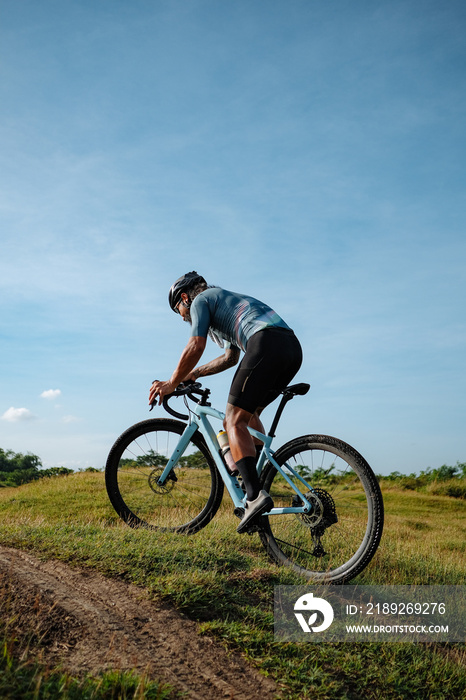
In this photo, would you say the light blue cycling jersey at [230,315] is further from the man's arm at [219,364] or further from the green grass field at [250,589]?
the green grass field at [250,589]

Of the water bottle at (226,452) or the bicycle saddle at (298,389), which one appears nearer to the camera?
the bicycle saddle at (298,389)

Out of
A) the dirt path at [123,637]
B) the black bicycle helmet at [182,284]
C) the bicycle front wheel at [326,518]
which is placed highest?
the black bicycle helmet at [182,284]

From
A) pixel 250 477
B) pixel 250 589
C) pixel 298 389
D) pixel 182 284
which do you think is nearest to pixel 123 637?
pixel 250 589

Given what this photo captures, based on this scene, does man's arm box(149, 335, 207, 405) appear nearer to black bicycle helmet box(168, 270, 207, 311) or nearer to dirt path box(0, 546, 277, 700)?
black bicycle helmet box(168, 270, 207, 311)

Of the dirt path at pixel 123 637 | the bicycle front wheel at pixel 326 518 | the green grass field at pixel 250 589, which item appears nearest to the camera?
the dirt path at pixel 123 637

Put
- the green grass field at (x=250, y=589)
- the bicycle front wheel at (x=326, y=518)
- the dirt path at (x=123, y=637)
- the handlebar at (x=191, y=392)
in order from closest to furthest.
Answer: the dirt path at (x=123, y=637)
the green grass field at (x=250, y=589)
the bicycle front wheel at (x=326, y=518)
the handlebar at (x=191, y=392)

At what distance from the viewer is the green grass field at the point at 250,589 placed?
11.7ft

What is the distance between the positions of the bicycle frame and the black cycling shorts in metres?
0.43

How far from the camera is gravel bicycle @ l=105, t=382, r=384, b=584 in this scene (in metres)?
4.89

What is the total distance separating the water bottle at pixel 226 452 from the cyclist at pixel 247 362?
313 mm

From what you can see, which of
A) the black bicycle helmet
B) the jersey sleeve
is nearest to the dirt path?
the jersey sleeve

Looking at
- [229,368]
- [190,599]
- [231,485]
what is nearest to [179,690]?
[190,599]

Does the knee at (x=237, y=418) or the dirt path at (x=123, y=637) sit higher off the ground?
the knee at (x=237, y=418)

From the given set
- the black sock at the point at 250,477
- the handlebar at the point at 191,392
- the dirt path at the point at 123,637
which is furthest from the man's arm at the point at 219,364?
the dirt path at the point at 123,637
